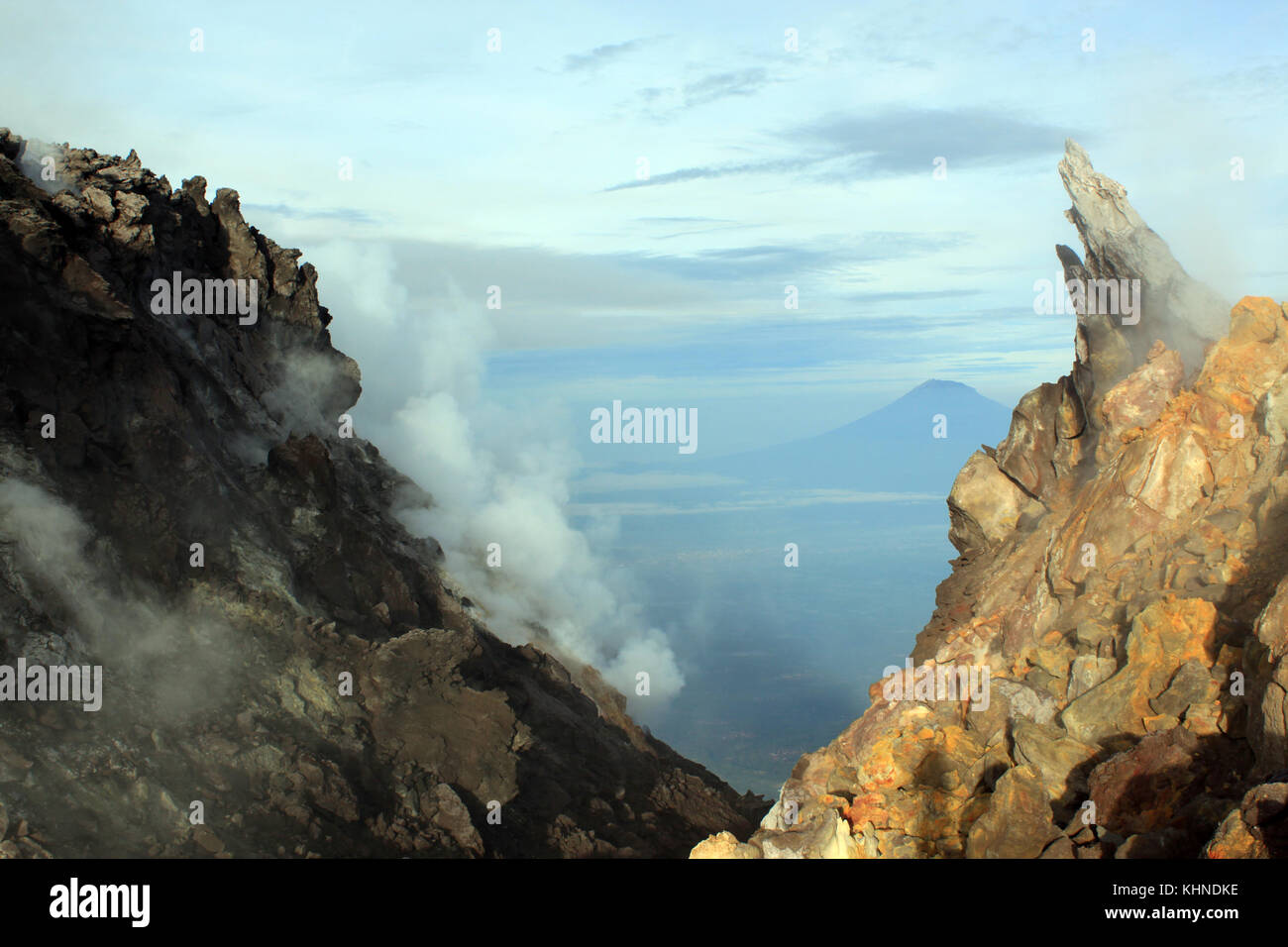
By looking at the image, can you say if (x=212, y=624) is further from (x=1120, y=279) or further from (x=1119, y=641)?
(x=1120, y=279)

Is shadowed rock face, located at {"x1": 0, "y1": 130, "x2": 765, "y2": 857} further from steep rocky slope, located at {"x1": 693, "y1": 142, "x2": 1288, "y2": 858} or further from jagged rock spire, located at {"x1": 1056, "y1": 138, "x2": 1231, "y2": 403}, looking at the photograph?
jagged rock spire, located at {"x1": 1056, "y1": 138, "x2": 1231, "y2": 403}

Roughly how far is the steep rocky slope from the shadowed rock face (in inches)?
414

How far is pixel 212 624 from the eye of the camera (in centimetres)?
3045

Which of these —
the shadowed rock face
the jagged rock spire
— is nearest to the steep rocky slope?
the jagged rock spire

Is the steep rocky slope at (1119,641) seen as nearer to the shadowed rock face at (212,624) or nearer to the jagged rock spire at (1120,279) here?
the jagged rock spire at (1120,279)

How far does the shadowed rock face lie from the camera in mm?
25641

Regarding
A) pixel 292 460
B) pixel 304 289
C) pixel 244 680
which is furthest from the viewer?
pixel 304 289

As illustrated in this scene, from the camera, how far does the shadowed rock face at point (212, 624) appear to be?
1009 inches

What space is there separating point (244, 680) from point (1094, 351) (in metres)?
26.7

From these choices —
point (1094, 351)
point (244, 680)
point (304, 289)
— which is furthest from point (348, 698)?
point (1094, 351)

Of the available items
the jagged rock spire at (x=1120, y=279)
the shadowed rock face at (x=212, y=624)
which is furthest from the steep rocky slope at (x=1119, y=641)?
the shadowed rock face at (x=212, y=624)

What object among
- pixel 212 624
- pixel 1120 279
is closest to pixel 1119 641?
pixel 1120 279
